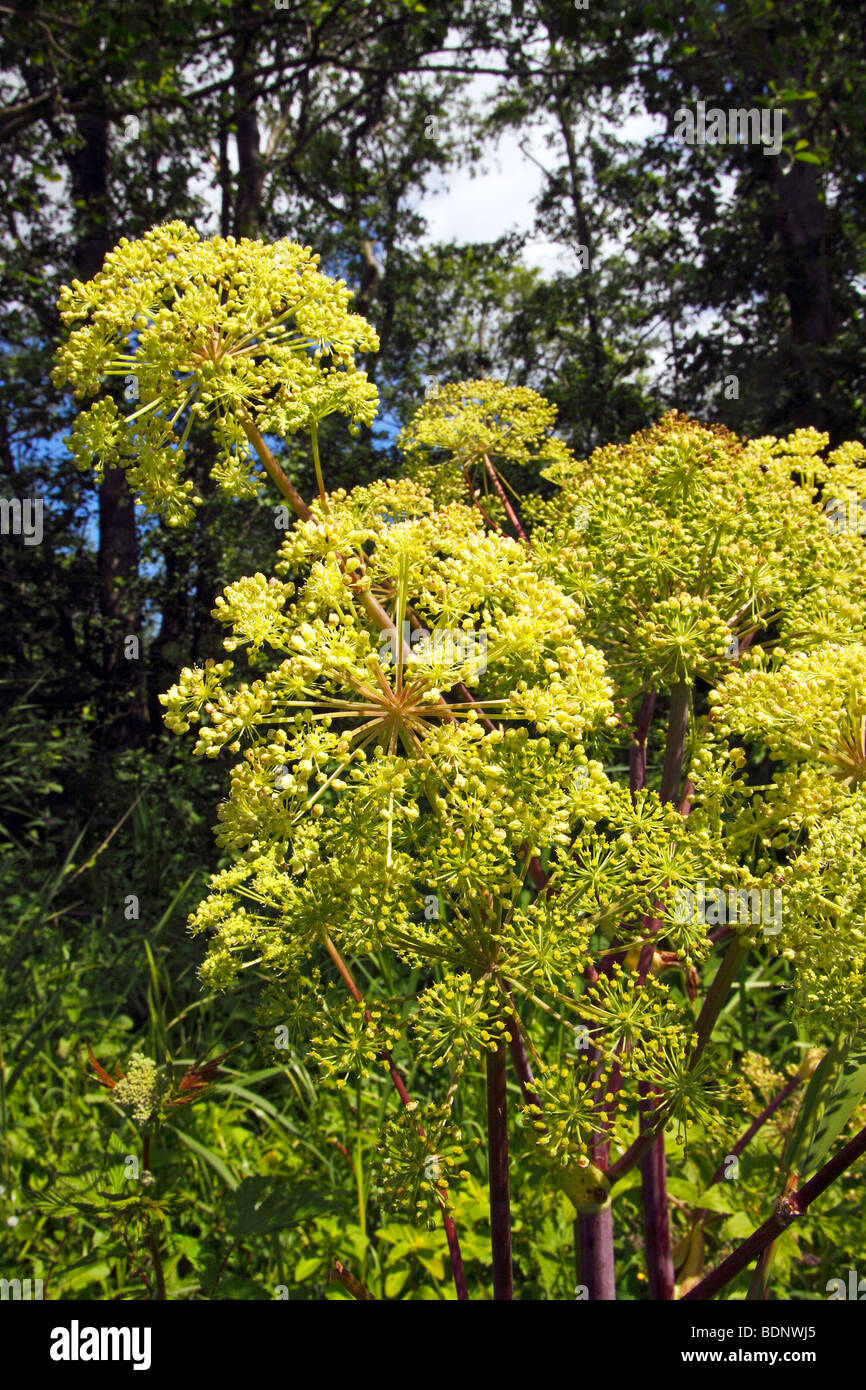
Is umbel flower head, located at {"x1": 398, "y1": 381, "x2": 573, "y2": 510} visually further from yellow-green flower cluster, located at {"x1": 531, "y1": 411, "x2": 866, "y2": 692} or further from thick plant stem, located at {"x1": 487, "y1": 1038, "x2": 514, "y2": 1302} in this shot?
thick plant stem, located at {"x1": 487, "y1": 1038, "x2": 514, "y2": 1302}

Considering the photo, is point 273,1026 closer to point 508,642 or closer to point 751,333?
point 508,642

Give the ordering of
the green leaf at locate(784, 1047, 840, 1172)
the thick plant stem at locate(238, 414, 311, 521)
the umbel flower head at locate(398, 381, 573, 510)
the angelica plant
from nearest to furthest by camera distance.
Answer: the angelica plant < the thick plant stem at locate(238, 414, 311, 521) < the green leaf at locate(784, 1047, 840, 1172) < the umbel flower head at locate(398, 381, 573, 510)

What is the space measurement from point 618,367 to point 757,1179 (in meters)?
11.2

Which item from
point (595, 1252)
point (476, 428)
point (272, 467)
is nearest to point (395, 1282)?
point (595, 1252)

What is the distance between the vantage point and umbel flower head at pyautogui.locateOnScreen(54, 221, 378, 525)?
4.58 ft

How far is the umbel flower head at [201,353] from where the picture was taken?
4.58ft

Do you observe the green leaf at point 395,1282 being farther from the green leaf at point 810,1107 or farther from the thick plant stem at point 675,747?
the thick plant stem at point 675,747

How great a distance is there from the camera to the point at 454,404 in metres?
3.07

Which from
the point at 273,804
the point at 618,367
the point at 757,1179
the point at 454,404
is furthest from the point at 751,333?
the point at 273,804

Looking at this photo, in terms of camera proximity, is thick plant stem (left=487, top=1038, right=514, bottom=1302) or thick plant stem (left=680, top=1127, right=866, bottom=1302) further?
thick plant stem (left=487, top=1038, right=514, bottom=1302)

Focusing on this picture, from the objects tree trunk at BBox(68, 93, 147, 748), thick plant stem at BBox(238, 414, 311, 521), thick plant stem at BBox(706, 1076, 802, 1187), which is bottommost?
thick plant stem at BBox(706, 1076, 802, 1187)

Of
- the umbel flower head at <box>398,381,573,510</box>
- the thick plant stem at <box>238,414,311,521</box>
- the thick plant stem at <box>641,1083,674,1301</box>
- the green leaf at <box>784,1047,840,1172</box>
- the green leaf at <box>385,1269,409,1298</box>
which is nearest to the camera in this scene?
the thick plant stem at <box>238,414,311,521</box>

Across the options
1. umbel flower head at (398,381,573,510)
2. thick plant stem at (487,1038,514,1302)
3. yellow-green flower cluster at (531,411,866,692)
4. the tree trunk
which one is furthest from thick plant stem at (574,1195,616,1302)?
the tree trunk

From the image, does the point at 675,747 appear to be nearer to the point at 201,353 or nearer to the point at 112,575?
the point at 201,353
